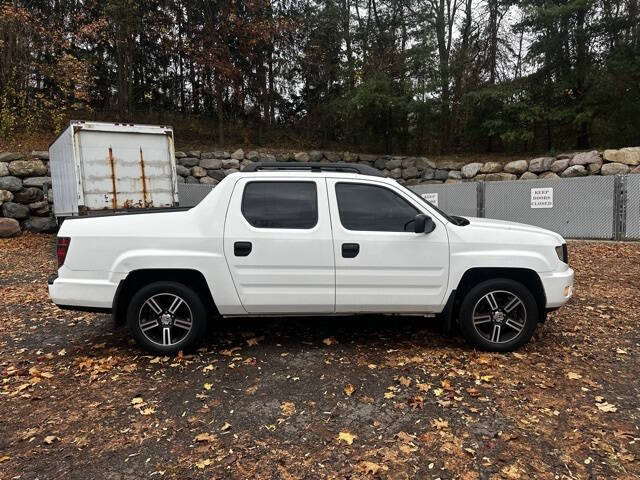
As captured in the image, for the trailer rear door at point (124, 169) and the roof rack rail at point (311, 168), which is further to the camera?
the trailer rear door at point (124, 169)

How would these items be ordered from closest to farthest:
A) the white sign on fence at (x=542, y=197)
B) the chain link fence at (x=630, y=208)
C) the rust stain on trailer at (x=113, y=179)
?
the rust stain on trailer at (x=113, y=179) → the chain link fence at (x=630, y=208) → the white sign on fence at (x=542, y=197)

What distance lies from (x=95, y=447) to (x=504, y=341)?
11.9 ft

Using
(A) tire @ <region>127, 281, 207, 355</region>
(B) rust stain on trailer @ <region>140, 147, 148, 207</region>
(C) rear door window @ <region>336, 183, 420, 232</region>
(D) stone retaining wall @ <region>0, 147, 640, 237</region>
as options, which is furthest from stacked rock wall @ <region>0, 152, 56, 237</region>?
(C) rear door window @ <region>336, 183, 420, 232</region>

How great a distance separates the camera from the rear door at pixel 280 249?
4168 millimetres

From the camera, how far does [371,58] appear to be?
680 inches

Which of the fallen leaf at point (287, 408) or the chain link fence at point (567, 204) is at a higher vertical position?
the chain link fence at point (567, 204)

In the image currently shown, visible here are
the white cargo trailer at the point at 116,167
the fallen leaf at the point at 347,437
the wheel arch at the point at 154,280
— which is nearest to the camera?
the fallen leaf at the point at 347,437

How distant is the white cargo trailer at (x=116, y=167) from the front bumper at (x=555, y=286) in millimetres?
7975

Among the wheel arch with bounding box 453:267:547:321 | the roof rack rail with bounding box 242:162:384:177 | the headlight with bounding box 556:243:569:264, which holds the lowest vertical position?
the wheel arch with bounding box 453:267:547:321

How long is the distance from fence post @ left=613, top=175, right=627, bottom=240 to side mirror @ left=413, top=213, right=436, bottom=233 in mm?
8181

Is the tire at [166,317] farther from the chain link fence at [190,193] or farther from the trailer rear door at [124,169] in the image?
the chain link fence at [190,193]

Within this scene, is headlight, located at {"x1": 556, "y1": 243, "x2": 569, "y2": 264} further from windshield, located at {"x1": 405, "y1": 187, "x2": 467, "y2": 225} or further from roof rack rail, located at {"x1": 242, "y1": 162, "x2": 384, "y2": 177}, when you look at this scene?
roof rack rail, located at {"x1": 242, "y1": 162, "x2": 384, "y2": 177}

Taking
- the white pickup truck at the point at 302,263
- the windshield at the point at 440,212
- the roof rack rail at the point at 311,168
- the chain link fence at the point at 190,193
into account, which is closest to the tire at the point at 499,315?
the white pickup truck at the point at 302,263

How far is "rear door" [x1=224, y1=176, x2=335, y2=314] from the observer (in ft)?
13.7
